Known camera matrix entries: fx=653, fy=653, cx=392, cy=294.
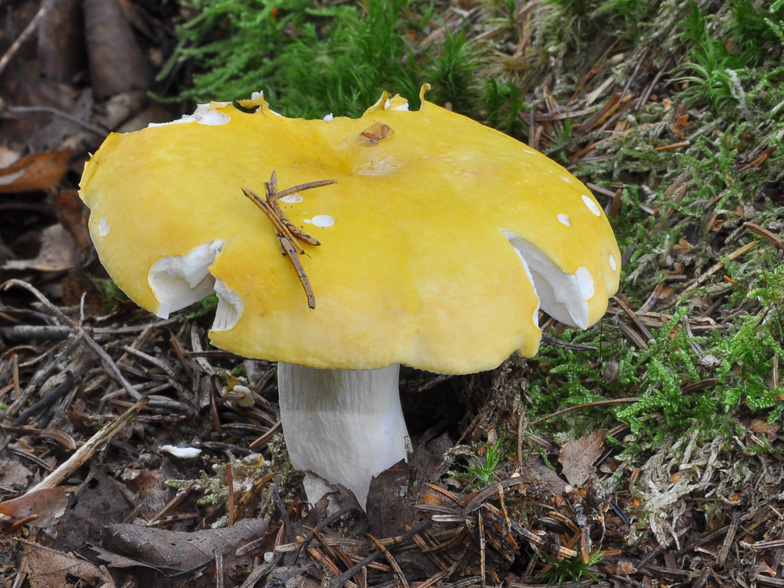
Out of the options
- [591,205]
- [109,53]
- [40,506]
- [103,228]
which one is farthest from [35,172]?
[591,205]

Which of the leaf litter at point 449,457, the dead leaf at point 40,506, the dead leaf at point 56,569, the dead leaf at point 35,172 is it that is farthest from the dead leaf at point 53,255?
the dead leaf at point 56,569

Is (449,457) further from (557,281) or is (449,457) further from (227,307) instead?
(227,307)

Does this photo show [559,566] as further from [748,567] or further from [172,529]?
[172,529]

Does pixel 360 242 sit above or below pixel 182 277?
above

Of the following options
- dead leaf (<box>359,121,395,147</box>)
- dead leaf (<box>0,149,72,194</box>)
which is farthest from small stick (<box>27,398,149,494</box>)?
dead leaf (<box>0,149,72,194</box>)

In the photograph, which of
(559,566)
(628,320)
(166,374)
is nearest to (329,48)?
(166,374)

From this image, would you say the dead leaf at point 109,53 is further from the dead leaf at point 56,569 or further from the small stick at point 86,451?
the dead leaf at point 56,569
